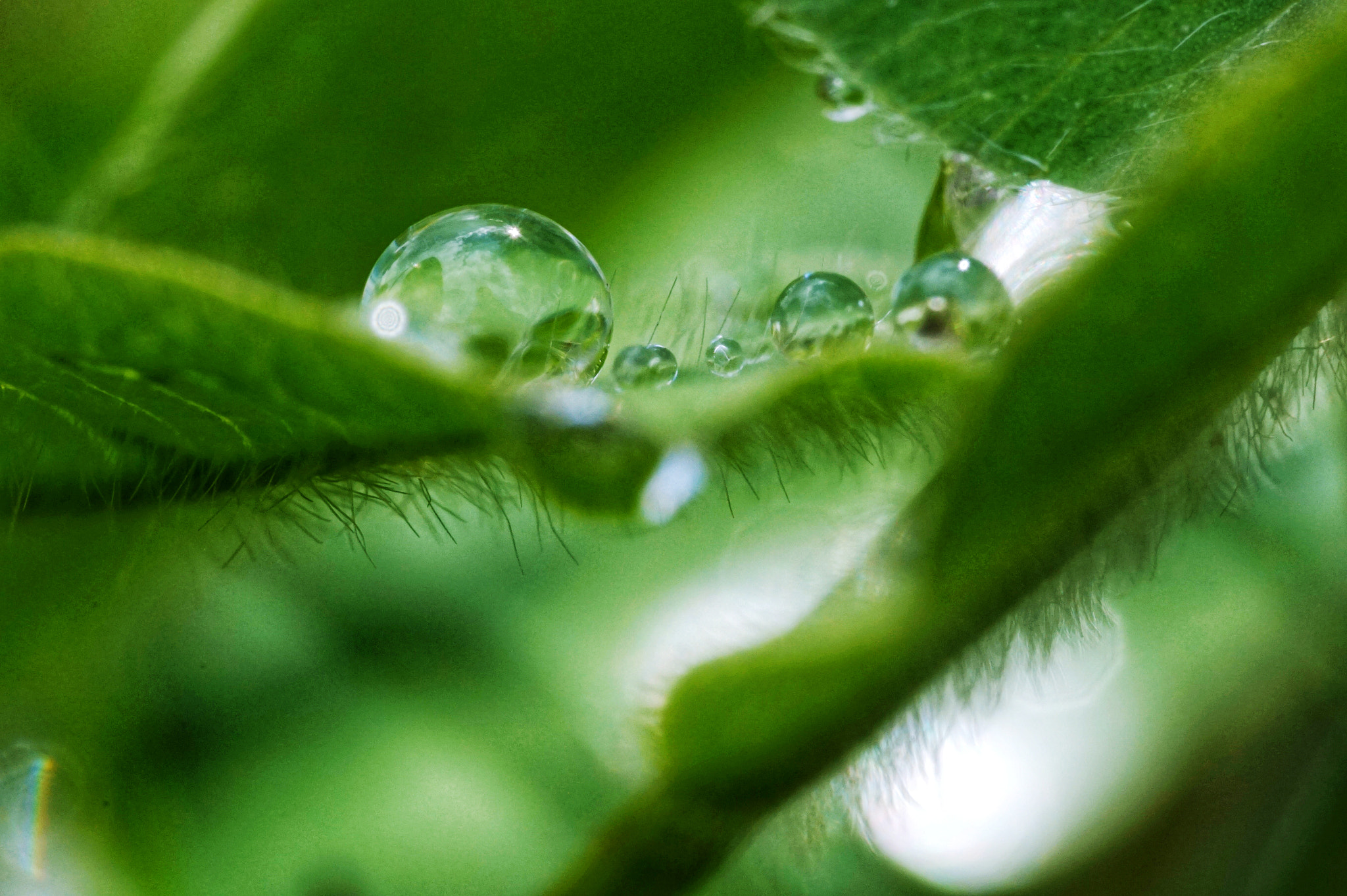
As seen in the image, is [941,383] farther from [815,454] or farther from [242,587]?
[242,587]

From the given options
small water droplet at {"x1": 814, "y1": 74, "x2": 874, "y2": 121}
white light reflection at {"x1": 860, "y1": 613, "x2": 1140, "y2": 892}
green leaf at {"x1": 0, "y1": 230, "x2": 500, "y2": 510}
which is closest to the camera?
green leaf at {"x1": 0, "y1": 230, "x2": 500, "y2": 510}

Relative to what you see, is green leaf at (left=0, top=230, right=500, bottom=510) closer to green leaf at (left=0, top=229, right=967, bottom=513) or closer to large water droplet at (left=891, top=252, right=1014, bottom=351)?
green leaf at (left=0, top=229, right=967, bottom=513)

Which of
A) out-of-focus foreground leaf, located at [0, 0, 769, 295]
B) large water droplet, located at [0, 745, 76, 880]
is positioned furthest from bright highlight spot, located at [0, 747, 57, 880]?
out-of-focus foreground leaf, located at [0, 0, 769, 295]

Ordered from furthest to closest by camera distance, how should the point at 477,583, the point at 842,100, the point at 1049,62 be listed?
1. the point at 477,583
2. the point at 842,100
3. the point at 1049,62

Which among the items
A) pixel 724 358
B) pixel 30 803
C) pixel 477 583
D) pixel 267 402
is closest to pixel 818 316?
pixel 724 358

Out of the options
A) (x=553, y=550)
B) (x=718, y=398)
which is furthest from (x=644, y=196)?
(x=718, y=398)

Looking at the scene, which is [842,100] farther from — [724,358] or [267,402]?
[267,402]
